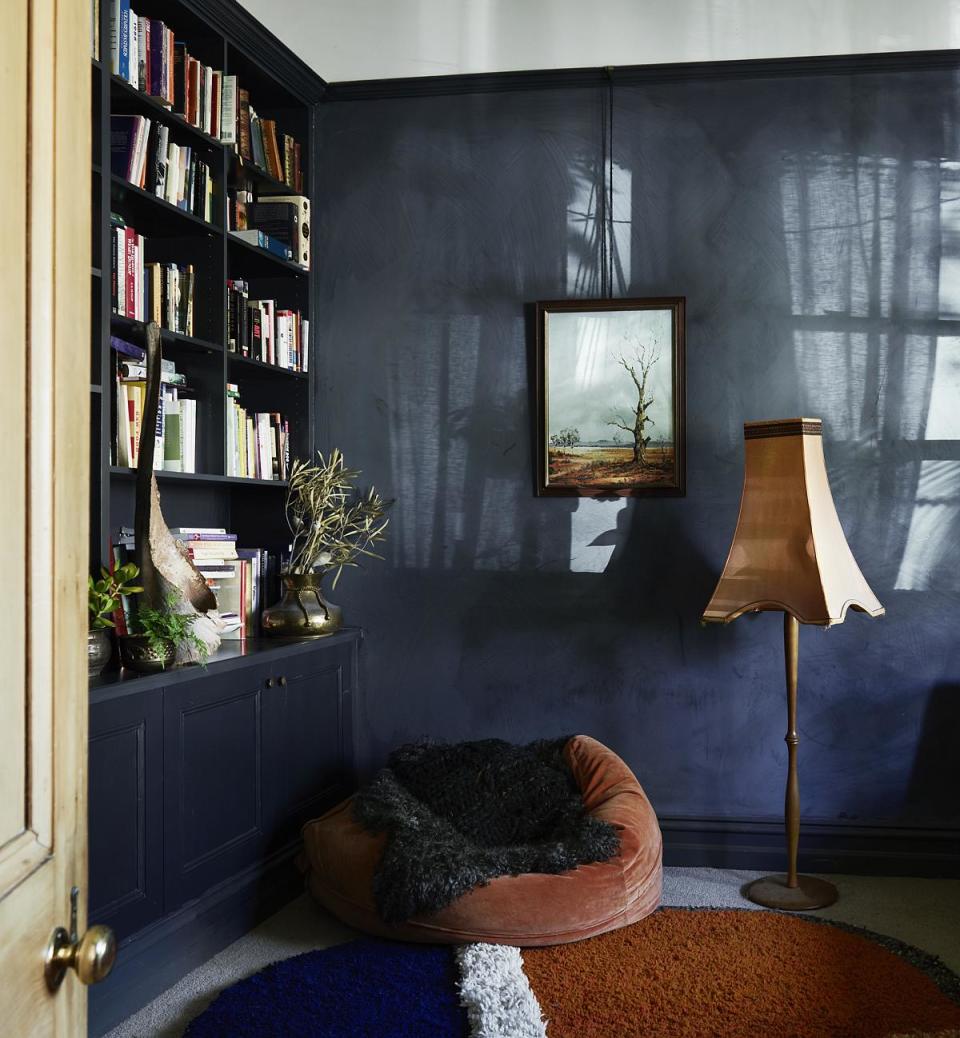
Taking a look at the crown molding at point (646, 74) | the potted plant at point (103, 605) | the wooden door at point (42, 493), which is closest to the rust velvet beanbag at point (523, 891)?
the potted plant at point (103, 605)

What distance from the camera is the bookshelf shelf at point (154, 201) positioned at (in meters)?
3.03

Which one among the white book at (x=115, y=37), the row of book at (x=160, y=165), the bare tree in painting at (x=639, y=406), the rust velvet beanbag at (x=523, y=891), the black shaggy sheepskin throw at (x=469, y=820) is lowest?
the rust velvet beanbag at (x=523, y=891)

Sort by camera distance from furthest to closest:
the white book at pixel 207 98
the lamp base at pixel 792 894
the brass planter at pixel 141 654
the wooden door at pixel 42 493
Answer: the white book at pixel 207 98 < the lamp base at pixel 792 894 < the brass planter at pixel 141 654 < the wooden door at pixel 42 493

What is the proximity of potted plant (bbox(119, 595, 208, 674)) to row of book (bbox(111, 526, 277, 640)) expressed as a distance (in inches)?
21.5

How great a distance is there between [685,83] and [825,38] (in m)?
0.51

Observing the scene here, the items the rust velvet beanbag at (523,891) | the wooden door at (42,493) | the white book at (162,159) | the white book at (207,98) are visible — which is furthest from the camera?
the white book at (207,98)

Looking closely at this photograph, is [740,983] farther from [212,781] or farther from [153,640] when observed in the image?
[153,640]

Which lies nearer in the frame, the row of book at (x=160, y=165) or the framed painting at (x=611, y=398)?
the row of book at (x=160, y=165)

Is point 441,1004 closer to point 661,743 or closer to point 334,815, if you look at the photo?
point 334,815

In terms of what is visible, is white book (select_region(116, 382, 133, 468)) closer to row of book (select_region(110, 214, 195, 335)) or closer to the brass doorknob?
row of book (select_region(110, 214, 195, 335))

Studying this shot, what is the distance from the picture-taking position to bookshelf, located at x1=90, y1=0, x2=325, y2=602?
289 cm

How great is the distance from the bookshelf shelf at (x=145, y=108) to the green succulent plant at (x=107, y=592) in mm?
1370

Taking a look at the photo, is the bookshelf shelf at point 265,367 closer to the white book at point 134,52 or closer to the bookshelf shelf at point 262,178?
the bookshelf shelf at point 262,178

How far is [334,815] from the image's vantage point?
3336 mm
